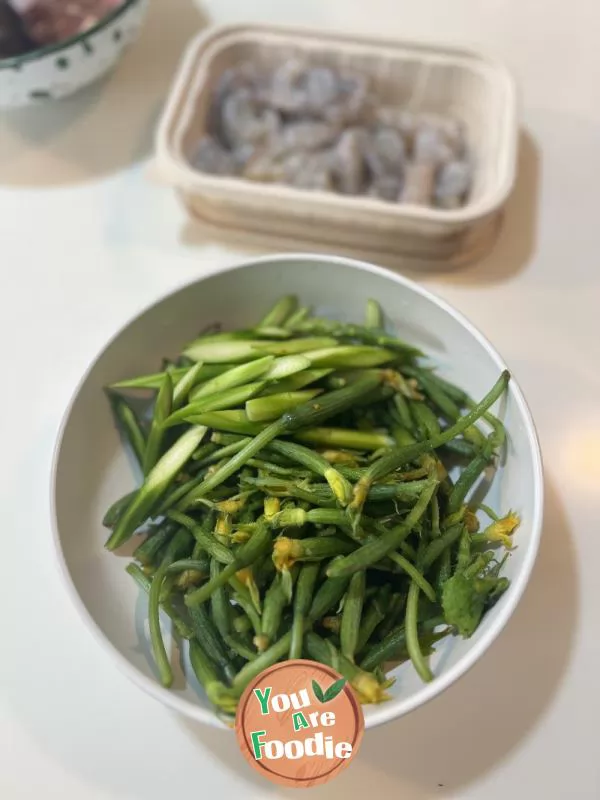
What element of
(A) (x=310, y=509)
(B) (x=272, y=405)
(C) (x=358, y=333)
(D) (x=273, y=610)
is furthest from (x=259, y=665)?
(C) (x=358, y=333)

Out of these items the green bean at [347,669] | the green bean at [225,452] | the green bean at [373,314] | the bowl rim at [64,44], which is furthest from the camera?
the bowl rim at [64,44]

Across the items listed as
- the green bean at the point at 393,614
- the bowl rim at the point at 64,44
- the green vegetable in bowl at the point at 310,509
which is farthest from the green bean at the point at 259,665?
the bowl rim at the point at 64,44

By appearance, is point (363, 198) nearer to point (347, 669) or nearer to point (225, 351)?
point (225, 351)

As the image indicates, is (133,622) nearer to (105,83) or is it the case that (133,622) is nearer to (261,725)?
(261,725)

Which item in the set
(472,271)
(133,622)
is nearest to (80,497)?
(133,622)

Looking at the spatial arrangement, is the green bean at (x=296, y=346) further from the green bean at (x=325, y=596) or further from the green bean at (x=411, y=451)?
the green bean at (x=325, y=596)

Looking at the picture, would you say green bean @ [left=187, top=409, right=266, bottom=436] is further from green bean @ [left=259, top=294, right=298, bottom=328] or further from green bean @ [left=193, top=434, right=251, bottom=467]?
green bean @ [left=259, top=294, right=298, bottom=328]

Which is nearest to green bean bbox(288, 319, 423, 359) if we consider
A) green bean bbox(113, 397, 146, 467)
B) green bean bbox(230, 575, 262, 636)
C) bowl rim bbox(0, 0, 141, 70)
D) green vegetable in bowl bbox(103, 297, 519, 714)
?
green vegetable in bowl bbox(103, 297, 519, 714)
